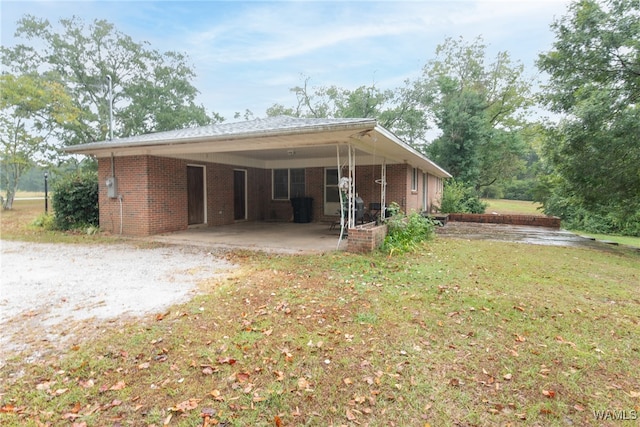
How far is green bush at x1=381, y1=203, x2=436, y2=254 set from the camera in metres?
6.78

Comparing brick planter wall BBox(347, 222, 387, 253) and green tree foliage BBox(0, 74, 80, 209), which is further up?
green tree foliage BBox(0, 74, 80, 209)

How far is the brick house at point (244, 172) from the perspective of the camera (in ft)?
23.4

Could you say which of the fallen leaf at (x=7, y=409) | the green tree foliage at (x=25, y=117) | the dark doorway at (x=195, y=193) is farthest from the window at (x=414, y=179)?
the green tree foliage at (x=25, y=117)

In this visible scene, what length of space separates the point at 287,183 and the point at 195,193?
3822 millimetres

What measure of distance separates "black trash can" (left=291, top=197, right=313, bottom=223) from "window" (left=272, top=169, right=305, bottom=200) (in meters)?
0.68

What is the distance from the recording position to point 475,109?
20531mm

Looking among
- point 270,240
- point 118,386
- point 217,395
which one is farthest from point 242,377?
point 270,240

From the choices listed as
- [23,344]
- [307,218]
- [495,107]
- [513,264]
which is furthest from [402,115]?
[23,344]

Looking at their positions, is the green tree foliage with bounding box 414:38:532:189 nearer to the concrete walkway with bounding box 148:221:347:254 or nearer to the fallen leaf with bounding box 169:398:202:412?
the concrete walkway with bounding box 148:221:347:254

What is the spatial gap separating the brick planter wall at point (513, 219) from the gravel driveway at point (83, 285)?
1231cm

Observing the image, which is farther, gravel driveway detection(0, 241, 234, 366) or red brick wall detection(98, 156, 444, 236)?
red brick wall detection(98, 156, 444, 236)

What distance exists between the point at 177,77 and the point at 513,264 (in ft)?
83.6

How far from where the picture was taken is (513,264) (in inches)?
238

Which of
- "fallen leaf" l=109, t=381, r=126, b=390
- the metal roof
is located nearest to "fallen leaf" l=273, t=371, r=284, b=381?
Result: "fallen leaf" l=109, t=381, r=126, b=390
